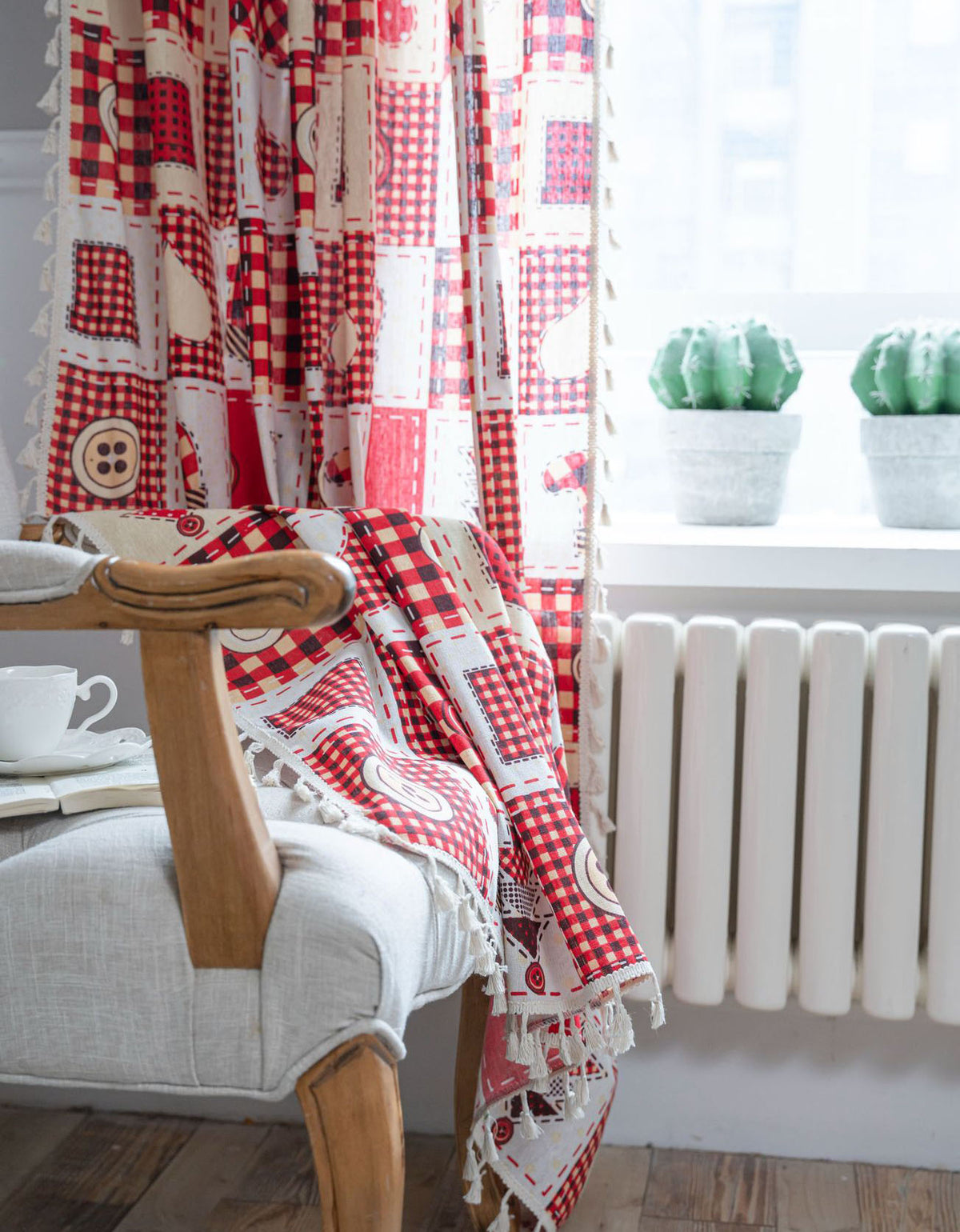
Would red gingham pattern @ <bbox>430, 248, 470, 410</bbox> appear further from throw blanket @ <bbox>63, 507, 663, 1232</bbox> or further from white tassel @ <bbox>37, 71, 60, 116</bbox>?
white tassel @ <bbox>37, 71, 60, 116</bbox>

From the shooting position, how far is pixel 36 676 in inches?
47.0

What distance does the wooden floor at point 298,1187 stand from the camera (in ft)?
4.45

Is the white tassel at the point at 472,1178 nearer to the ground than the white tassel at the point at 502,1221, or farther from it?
farther from it

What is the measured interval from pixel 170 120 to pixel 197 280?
0.18 meters

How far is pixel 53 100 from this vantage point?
1463 millimetres

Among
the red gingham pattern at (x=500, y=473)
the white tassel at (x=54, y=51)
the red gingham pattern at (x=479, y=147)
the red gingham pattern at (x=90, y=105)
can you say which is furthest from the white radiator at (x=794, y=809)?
the white tassel at (x=54, y=51)

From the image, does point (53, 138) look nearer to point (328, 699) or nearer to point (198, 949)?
point (328, 699)

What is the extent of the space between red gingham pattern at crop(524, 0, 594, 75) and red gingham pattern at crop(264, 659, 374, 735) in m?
0.73

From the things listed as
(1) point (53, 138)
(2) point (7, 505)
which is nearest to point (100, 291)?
(1) point (53, 138)

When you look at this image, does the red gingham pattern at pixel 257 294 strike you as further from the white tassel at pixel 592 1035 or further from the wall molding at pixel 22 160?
the white tassel at pixel 592 1035

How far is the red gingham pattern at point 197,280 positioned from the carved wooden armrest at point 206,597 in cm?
78

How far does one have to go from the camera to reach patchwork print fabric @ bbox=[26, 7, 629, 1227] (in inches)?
55.4

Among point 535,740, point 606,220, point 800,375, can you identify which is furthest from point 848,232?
point 535,740

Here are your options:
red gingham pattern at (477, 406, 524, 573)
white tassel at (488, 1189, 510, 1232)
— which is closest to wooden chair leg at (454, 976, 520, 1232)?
white tassel at (488, 1189, 510, 1232)
